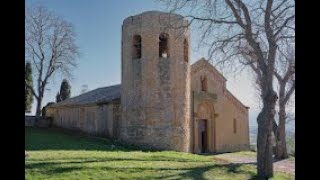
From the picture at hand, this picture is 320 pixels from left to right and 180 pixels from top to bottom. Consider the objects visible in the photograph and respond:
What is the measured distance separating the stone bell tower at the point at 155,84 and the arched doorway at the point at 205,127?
4.12 metres

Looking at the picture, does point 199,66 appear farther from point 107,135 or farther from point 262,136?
point 262,136

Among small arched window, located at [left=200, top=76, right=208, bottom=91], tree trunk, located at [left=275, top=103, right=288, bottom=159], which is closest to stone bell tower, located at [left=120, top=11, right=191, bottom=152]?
small arched window, located at [left=200, top=76, right=208, bottom=91]

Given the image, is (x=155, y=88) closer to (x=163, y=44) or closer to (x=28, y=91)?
(x=163, y=44)

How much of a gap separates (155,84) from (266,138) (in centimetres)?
1010

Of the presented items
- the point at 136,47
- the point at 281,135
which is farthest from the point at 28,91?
the point at 281,135

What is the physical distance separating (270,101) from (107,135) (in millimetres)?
15518

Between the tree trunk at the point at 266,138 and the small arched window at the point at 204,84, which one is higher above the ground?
the small arched window at the point at 204,84

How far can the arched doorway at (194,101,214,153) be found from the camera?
30.2 meters

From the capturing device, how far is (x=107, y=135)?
29.0m

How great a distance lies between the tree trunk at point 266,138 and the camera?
1642 cm

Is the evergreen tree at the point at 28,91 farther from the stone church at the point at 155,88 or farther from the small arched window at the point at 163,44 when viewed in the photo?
the small arched window at the point at 163,44

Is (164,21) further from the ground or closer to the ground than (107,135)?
further from the ground

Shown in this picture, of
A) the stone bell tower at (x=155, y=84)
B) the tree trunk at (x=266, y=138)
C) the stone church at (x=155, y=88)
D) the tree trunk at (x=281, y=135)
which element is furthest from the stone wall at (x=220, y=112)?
the tree trunk at (x=266, y=138)
